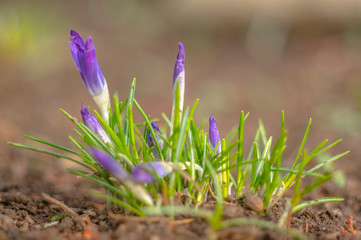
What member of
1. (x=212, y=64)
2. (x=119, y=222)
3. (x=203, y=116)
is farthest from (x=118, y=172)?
(x=212, y=64)

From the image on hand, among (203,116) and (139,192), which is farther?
(203,116)

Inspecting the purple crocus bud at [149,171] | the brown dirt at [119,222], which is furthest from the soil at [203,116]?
the purple crocus bud at [149,171]

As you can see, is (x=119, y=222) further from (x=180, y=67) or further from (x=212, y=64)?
(x=212, y=64)

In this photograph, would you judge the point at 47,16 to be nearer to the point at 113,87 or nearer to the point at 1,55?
the point at 1,55

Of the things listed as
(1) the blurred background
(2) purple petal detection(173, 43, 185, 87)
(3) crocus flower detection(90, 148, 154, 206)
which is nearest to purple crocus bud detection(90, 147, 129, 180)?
(3) crocus flower detection(90, 148, 154, 206)

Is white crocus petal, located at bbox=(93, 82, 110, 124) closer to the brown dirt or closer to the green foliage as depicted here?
the green foliage

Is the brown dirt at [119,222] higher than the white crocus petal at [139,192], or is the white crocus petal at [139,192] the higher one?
the white crocus petal at [139,192]

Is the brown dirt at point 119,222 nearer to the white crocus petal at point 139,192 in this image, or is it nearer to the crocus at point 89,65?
the white crocus petal at point 139,192
